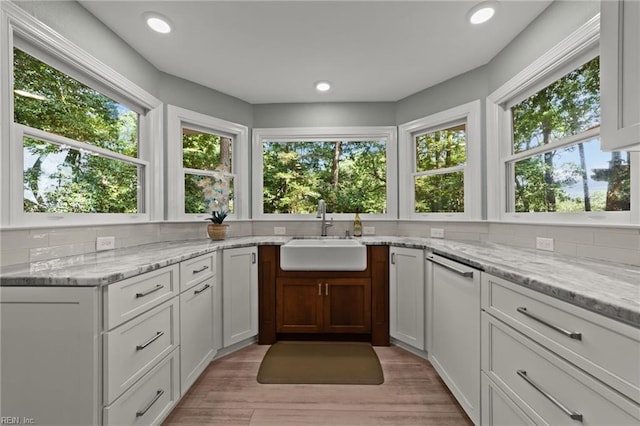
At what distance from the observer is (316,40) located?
6.47 feet

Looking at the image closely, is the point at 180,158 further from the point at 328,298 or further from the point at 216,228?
the point at 328,298

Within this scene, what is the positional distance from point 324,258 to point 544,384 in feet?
4.78

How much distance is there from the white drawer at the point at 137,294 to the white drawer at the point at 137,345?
38 millimetres

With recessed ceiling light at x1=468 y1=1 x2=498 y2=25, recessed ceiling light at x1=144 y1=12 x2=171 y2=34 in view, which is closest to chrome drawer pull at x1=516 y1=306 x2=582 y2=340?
recessed ceiling light at x1=468 y1=1 x2=498 y2=25

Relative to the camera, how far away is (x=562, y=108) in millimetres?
1703

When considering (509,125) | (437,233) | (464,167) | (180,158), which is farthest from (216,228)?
(509,125)

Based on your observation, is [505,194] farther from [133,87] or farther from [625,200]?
[133,87]

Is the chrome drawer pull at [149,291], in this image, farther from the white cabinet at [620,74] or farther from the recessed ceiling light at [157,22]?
the white cabinet at [620,74]

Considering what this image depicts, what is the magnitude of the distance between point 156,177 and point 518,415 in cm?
278

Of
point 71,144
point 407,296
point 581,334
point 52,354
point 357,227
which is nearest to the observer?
point 581,334

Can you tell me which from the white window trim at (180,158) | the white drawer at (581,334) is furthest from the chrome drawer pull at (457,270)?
the white window trim at (180,158)

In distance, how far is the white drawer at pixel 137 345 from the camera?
109 centimetres

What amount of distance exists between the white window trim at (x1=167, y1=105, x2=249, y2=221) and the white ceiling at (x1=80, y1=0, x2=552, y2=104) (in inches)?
14.1

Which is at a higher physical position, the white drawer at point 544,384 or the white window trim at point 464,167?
the white window trim at point 464,167
